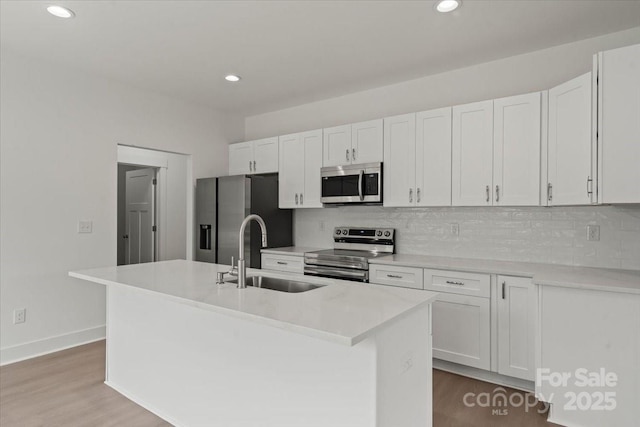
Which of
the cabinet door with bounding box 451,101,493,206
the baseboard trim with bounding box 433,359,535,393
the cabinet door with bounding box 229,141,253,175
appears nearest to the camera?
the baseboard trim with bounding box 433,359,535,393

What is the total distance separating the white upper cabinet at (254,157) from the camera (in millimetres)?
4590

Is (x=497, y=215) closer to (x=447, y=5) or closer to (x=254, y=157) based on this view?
(x=447, y=5)

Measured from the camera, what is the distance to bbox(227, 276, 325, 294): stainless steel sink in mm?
2217

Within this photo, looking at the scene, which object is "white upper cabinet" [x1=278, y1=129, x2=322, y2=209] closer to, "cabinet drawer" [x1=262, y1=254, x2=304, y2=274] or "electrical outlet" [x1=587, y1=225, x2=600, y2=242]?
"cabinet drawer" [x1=262, y1=254, x2=304, y2=274]

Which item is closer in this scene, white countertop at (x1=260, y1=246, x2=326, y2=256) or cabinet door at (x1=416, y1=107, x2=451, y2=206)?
cabinet door at (x1=416, y1=107, x2=451, y2=206)

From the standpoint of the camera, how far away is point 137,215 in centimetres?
602

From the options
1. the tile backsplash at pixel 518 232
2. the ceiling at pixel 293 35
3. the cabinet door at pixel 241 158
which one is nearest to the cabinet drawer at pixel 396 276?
the tile backsplash at pixel 518 232

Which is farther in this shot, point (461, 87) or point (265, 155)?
point (265, 155)

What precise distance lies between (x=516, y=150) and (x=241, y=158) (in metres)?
3.31

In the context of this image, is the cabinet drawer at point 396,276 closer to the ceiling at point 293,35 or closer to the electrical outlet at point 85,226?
the ceiling at point 293,35

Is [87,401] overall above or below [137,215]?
below

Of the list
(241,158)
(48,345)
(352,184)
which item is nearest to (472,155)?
(352,184)

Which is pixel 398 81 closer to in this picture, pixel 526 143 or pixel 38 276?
pixel 526 143

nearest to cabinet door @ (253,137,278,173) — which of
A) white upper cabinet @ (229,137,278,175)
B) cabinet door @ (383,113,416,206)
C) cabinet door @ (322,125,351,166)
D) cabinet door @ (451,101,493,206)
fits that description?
white upper cabinet @ (229,137,278,175)
